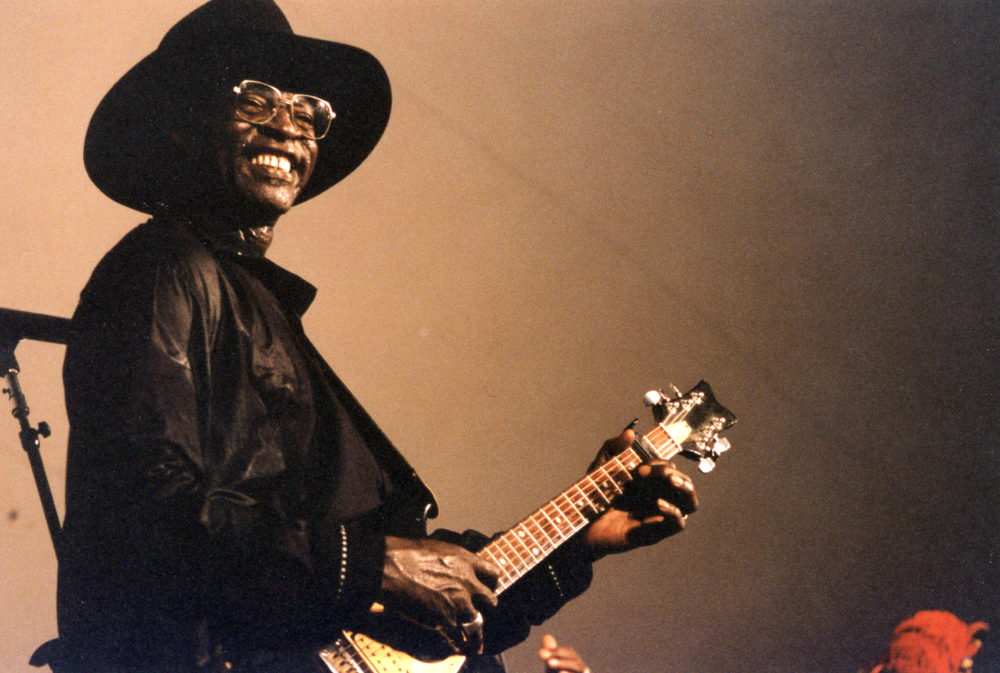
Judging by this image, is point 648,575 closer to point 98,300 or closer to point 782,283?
point 782,283

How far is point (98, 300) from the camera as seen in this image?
1.54m

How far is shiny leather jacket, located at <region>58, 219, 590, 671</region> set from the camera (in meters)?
1.40

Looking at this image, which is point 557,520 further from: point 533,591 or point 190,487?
point 190,487

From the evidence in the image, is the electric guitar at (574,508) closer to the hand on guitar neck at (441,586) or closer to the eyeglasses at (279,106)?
the hand on guitar neck at (441,586)

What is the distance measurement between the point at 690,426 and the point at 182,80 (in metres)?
1.35

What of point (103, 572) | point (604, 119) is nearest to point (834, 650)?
point (604, 119)

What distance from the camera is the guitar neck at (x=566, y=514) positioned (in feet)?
6.15

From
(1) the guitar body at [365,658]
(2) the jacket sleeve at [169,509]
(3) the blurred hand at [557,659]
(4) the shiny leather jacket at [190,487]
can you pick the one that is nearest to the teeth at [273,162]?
(4) the shiny leather jacket at [190,487]

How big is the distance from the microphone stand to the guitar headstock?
121 cm

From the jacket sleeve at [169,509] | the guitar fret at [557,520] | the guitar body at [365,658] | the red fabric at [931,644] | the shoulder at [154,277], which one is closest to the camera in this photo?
the jacket sleeve at [169,509]

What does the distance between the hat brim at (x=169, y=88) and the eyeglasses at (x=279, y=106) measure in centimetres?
5

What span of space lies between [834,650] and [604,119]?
5.62ft

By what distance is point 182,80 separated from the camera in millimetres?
1970

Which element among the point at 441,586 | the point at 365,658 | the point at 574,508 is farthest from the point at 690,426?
the point at 365,658
